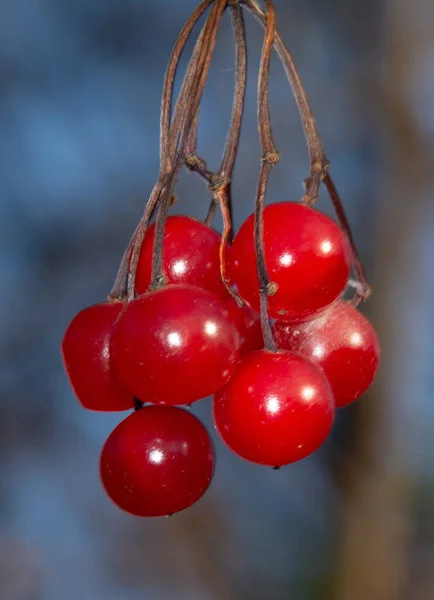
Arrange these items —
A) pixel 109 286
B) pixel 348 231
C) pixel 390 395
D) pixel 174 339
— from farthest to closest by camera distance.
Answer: pixel 109 286 < pixel 390 395 < pixel 348 231 < pixel 174 339

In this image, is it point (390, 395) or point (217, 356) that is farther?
point (390, 395)

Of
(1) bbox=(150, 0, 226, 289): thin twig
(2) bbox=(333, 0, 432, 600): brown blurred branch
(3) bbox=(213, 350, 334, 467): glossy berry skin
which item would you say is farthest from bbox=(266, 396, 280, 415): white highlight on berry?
(2) bbox=(333, 0, 432, 600): brown blurred branch

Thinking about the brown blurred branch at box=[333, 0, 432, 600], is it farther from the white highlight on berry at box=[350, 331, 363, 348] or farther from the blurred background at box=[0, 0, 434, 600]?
the white highlight on berry at box=[350, 331, 363, 348]

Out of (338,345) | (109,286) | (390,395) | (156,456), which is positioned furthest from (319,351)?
(109,286)

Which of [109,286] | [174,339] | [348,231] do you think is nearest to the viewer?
[174,339]

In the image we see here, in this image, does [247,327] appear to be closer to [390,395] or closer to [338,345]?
[338,345]

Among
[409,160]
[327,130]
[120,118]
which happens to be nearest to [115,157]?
[120,118]

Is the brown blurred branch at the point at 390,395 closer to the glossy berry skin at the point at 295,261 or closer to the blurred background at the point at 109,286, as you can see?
the blurred background at the point at 109,286
